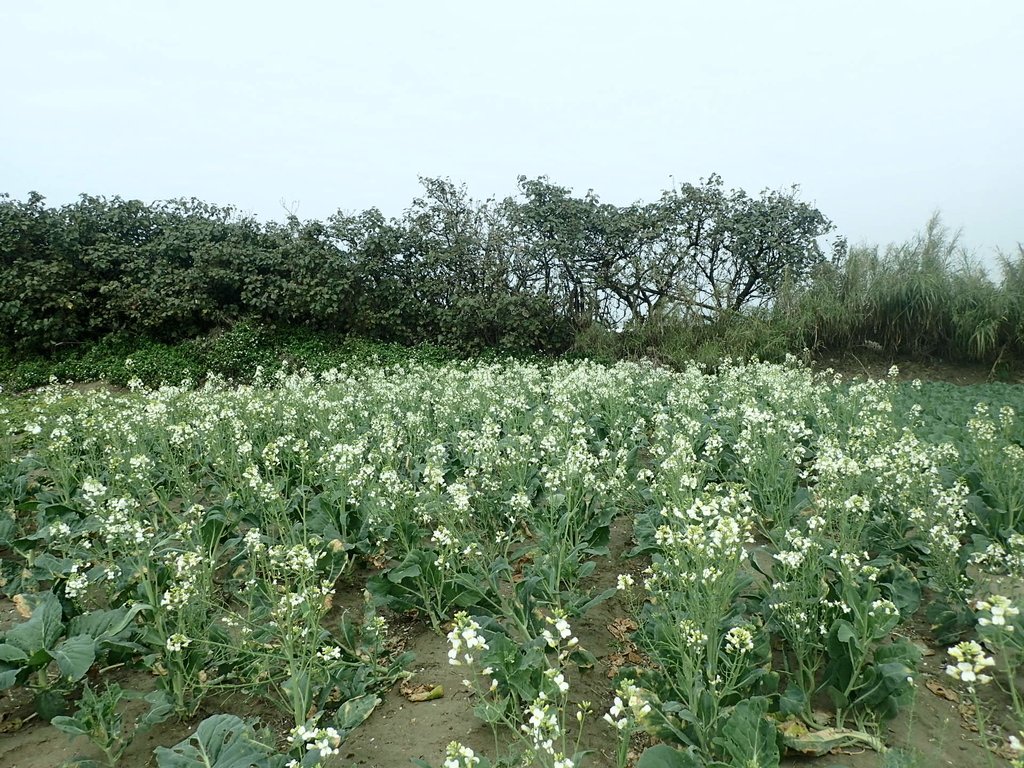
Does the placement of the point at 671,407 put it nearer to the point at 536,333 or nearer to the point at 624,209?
the point at 536,333

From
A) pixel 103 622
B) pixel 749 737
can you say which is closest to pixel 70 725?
pixel 103 622

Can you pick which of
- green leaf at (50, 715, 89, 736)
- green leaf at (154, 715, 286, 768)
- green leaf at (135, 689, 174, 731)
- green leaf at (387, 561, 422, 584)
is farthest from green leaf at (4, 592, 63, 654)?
green leaf at (387, 561, 422, 584)

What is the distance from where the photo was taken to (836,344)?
48.0 ft

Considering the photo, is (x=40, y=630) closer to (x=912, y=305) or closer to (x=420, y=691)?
(x=420, y=691)

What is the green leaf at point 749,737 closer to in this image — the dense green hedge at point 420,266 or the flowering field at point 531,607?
the flowering field at point 531,607

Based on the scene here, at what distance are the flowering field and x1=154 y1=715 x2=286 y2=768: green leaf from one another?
1 centimetres

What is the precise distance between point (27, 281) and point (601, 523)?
1703 centimetres

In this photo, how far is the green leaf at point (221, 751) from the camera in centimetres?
226

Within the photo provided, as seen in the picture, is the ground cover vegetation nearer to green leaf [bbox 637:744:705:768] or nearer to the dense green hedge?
the dense green hedge

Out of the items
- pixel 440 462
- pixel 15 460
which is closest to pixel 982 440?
pixel 440 462

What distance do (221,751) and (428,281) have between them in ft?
47.5

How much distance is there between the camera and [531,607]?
3.33 m

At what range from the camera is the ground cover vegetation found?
14.9 m

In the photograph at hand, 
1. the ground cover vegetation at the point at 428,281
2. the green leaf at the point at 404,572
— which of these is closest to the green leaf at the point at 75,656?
the green leaf at the point at 404,572
